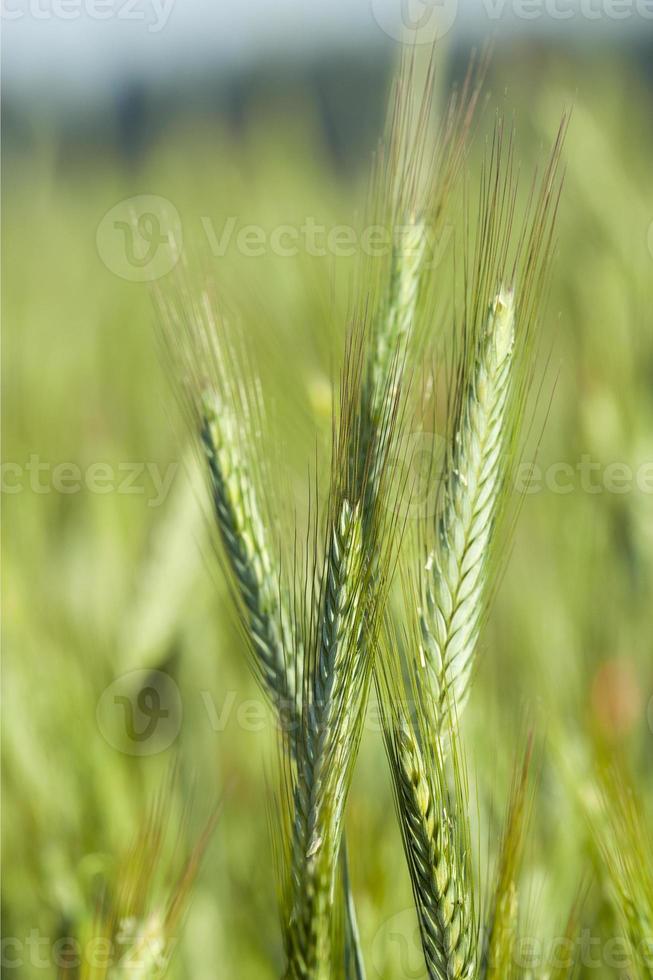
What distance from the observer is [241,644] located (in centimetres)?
135

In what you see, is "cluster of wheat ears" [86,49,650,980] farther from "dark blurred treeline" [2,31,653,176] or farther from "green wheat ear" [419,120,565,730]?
"dark blurred treeline" [2,31,653,176]

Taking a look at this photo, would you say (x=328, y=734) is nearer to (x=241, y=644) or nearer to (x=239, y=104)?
(x=241, y=644)

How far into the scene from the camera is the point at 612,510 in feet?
4.22

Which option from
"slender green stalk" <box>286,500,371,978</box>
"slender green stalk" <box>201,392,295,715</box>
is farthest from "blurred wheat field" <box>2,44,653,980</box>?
"slender green stalk" <box>286,500,371,978</box>

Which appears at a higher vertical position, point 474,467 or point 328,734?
point 474,467

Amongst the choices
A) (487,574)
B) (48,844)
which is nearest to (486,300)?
(487,574)

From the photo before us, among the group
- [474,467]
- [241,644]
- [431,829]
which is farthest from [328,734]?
[241,644]

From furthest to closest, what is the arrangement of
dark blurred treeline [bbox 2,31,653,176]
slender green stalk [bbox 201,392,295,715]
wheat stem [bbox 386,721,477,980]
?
dark blurred treeline [bbox 2,31,653,176] < slender green stalk [bbox 201,392,295,715] < wheat stem [bbox 386,721,477,980]

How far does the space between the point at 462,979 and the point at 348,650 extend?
0.22 m

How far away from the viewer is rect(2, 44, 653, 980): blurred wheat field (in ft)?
3.06

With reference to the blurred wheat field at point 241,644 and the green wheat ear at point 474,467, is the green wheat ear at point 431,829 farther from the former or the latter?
the blurred wheat field at point 241,644

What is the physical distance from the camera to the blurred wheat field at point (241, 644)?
93cm

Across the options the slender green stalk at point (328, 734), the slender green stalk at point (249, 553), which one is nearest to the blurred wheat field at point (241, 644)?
the slender green stalk at point (249, 553)

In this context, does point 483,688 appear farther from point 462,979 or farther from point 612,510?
point 462,979
